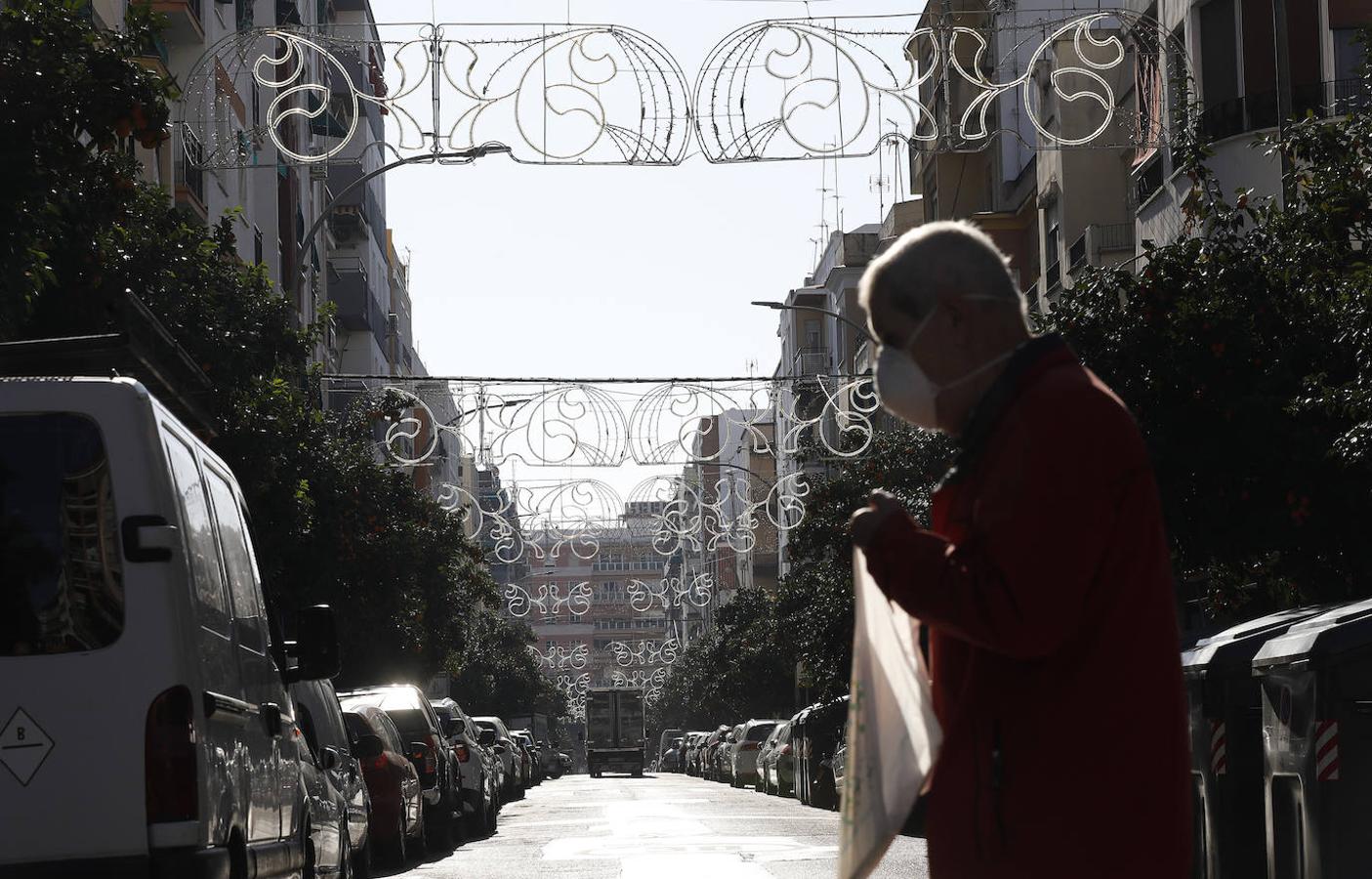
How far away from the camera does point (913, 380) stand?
371 cm

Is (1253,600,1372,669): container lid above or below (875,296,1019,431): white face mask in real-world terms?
below

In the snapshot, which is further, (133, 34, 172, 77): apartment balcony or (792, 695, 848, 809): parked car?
(792, 695, 848, 809): parked car

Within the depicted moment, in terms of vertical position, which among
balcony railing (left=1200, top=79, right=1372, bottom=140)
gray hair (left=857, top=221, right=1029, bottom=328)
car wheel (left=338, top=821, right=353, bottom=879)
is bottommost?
car wheel (left=338, top=821, right=353, bottom=879)

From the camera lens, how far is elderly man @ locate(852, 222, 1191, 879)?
338 centimetres

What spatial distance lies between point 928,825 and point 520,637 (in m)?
114

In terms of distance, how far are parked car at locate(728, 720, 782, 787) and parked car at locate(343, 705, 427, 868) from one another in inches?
1296

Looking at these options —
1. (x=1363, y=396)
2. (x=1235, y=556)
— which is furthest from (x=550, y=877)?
(x=1363, y=396)

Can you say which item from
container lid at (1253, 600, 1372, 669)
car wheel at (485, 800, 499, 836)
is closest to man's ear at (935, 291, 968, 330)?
container lid at (1253, 600, 1372, 669)

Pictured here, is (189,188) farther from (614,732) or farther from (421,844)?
(614,732)

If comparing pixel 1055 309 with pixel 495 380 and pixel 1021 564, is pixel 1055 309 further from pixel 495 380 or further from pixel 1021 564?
pixel 1021 564

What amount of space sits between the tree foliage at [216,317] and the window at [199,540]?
188cm

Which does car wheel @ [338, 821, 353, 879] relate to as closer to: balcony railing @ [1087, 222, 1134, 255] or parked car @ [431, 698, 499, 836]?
parked car @ [431, 698, 499, 836]

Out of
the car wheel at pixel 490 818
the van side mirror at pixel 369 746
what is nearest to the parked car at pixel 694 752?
the car wheel at pixel 490 818

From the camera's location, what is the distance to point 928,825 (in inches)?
142
